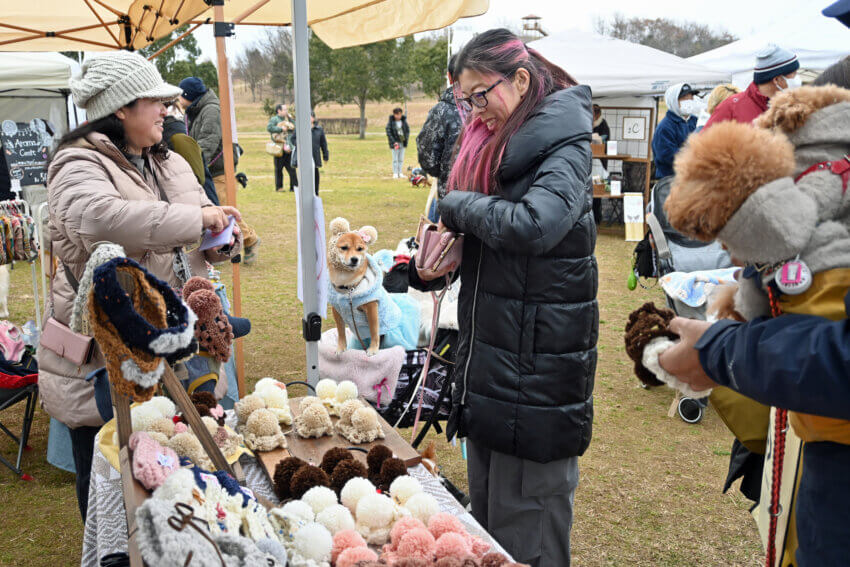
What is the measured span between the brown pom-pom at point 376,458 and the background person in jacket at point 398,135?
15.6 metres

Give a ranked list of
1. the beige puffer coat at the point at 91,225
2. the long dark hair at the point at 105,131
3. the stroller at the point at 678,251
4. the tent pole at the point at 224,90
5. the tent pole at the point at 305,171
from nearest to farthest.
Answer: the beige puffer coat at the point at 91,225 → the long dark hair at the point at 105,131 → the tent pole at the point at 305,171 → the tent pole at the point at 224,90 → the stroller at the point at 678,251

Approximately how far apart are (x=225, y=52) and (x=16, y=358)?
1991 millimetres

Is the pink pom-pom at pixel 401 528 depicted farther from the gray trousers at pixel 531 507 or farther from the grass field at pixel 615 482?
the grass field at pixel 615 482

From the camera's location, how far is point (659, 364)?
1162 millimetres

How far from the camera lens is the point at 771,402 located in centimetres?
96

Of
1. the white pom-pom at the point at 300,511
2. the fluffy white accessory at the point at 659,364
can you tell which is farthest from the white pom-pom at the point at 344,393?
the fluffy white accessory at the point at 659,364

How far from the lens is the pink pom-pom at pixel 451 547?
134 cm

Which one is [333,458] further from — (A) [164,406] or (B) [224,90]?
(B) [224,90]

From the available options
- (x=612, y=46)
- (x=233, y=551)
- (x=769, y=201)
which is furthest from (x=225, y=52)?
(x=612, y=46)

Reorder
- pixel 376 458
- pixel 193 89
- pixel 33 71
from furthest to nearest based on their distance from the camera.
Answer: pixel 33 71 < pixel 193 89 < pixel 376 458

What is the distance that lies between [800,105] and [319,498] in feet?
4.07

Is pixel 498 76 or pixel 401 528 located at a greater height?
pixel 498 76

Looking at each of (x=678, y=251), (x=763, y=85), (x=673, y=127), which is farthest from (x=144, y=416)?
(x=673, y=127)

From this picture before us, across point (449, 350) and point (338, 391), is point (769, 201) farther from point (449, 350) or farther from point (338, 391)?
point (449, 350)
